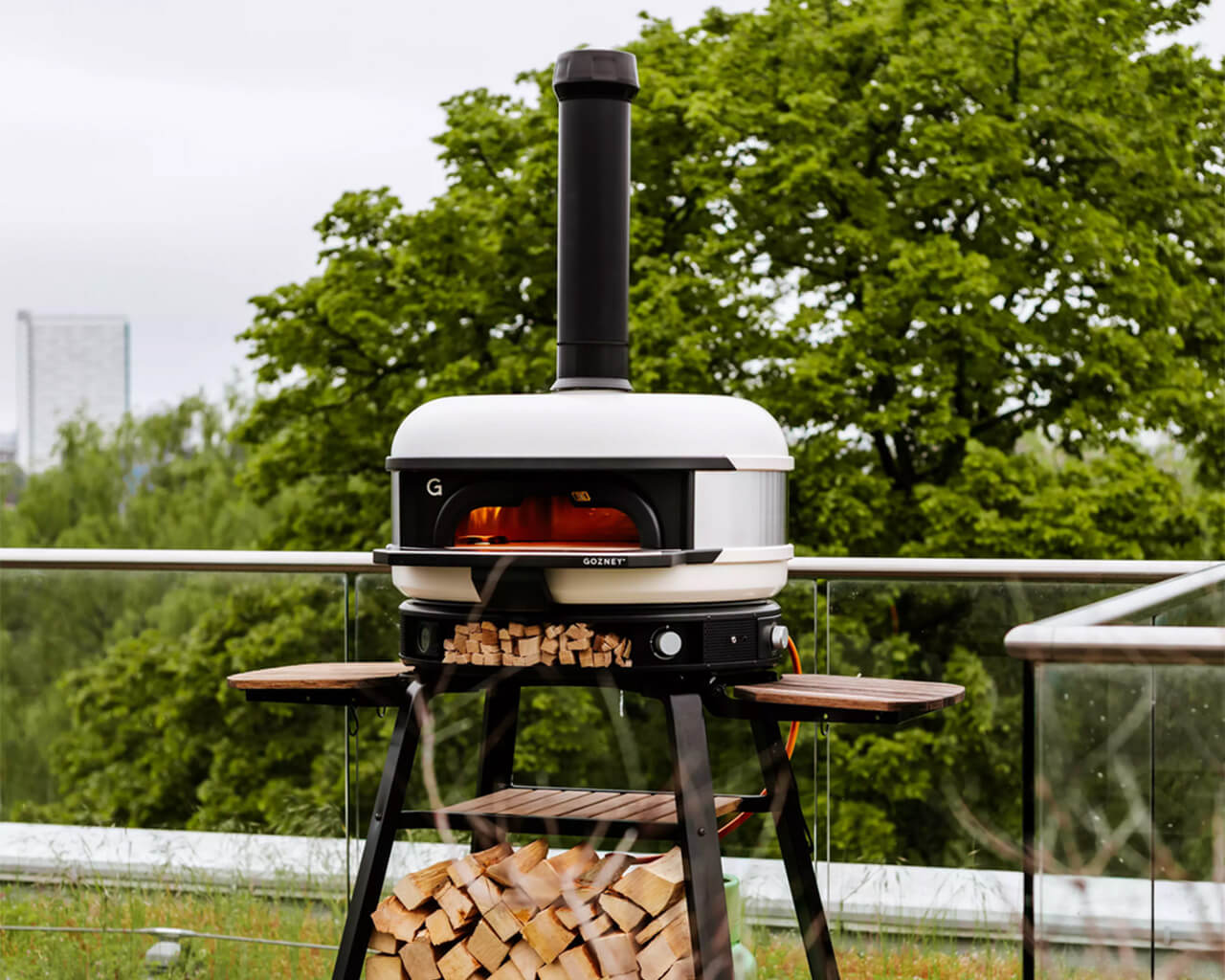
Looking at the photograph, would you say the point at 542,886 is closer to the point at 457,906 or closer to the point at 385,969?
the point at 457,906

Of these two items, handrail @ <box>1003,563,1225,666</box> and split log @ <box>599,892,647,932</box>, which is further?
split log @ <box>599,892,647,932</box>

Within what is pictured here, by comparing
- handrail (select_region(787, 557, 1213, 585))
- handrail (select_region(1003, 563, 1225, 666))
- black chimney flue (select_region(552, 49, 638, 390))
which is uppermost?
black chimney flue (select_region(552, 49, 638, 390))

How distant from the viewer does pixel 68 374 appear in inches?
869

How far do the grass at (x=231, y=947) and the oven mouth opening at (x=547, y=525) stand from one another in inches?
53.4

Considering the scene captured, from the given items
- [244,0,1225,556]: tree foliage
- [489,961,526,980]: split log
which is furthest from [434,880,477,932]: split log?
[244,0,1225,556]: tree foliage

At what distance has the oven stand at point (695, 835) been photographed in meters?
2.65

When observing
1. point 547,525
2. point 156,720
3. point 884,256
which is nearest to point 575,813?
point 547,525

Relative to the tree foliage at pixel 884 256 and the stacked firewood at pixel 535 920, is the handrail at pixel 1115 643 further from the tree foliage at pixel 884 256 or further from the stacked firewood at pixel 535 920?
the tree foliage at pixel 884 256

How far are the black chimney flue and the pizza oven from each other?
6 cm

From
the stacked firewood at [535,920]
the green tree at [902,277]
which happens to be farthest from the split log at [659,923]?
the green tree at [902,277]

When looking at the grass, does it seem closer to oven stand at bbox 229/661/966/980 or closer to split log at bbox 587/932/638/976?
oven stand at bbox 229/661/966/980

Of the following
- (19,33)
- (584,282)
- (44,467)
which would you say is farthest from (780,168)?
(44,467)

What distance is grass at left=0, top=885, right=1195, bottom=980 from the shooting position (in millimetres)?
3842

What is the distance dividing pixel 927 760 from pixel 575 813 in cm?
252
